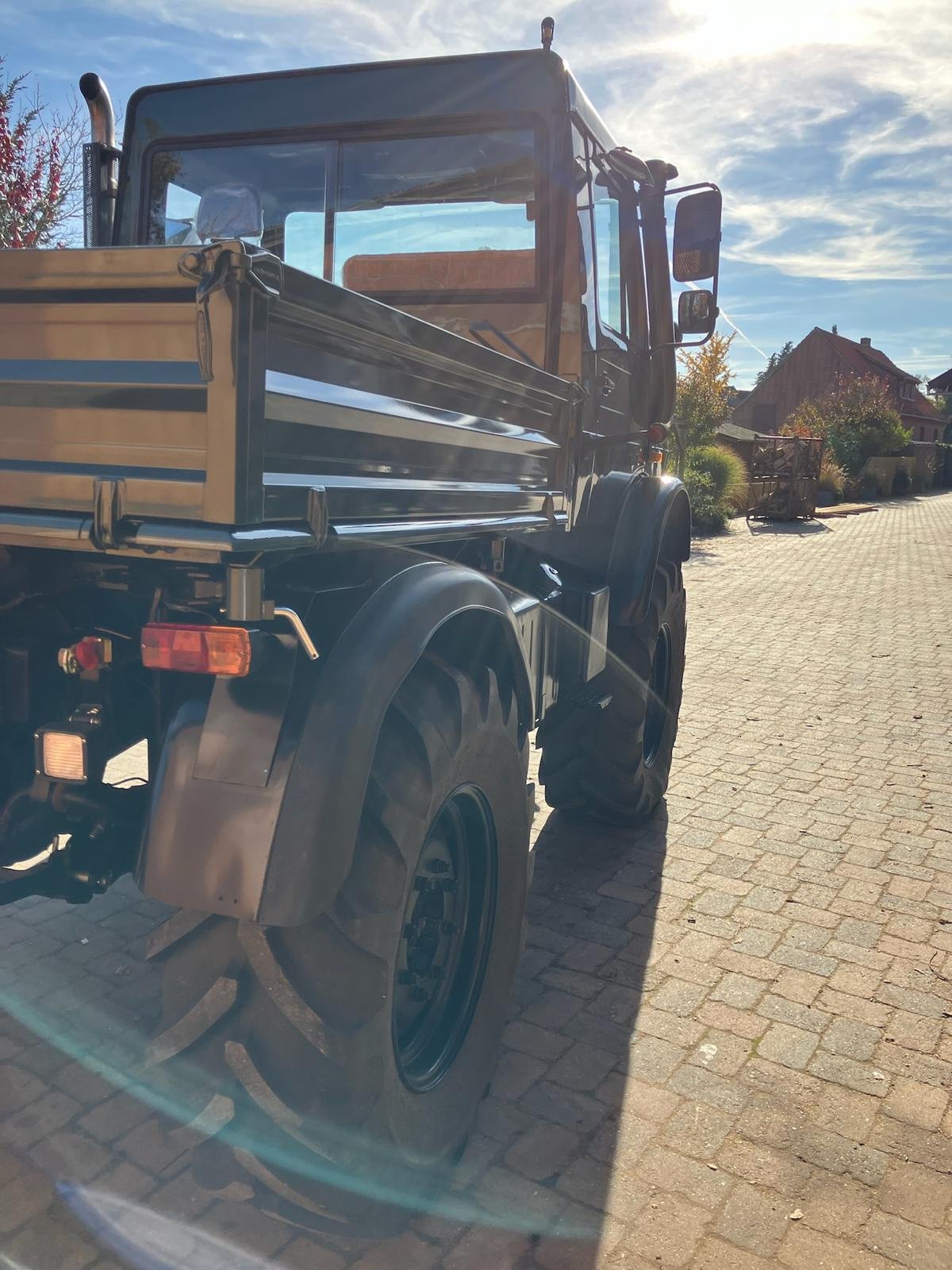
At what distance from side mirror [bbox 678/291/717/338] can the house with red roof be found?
2247 inches

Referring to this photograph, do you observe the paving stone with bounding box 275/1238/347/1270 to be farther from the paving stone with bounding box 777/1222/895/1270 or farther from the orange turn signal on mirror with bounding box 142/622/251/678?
the orange turn signal on mirror with bounding box 142/622/251/678

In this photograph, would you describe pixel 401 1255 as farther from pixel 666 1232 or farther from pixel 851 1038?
pixel 851 1038

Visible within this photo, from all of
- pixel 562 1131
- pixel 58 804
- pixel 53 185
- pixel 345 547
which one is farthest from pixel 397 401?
pixel 53 185

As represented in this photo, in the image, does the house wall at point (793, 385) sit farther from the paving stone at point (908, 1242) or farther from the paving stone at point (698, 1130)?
the paving stone at point (908, 1242)

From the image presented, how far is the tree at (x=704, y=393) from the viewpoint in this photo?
74.3 ft

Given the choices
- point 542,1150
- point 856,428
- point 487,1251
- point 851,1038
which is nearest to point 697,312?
point 851,1038

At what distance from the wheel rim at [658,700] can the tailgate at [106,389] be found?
11.7 feet

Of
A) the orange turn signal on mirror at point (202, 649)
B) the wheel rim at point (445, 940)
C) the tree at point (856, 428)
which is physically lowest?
the wheel rim at point (445, 940)

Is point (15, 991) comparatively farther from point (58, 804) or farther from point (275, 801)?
point (275, 801)

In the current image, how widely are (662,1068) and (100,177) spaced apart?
13.3ft

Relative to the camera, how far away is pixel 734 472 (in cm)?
2244

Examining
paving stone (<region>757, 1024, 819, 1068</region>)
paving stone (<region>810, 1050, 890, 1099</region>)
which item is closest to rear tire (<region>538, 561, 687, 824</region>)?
paving stone (<region>757, 1024, 819, 1068</region>)

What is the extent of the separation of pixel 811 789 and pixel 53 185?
8464mm

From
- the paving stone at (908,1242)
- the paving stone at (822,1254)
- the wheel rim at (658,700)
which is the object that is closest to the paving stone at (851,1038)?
the paving stone at (908,1242)
